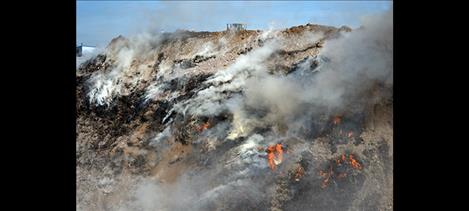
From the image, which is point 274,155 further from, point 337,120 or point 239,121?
point 337,120

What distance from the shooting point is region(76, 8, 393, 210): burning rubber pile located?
28.7 ft

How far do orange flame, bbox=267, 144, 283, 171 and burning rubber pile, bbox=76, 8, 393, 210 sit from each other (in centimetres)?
2

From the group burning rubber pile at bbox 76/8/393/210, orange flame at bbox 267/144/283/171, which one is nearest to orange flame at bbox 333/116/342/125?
burning rubber pile at bbox 76/8/393/210

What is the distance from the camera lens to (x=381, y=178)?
8.45 metres

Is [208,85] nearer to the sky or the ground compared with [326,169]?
nearer to the sky

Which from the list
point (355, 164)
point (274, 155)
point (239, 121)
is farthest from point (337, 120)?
point (239, 121)

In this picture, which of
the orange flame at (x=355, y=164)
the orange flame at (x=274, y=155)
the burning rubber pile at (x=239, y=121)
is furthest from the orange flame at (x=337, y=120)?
the orange flame at (x=274, y=155)

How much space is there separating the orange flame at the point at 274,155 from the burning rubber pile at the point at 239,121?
20 millimetres

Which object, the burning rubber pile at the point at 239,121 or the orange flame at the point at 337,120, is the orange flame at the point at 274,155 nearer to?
the burning rubber pile at the point at 239,121
